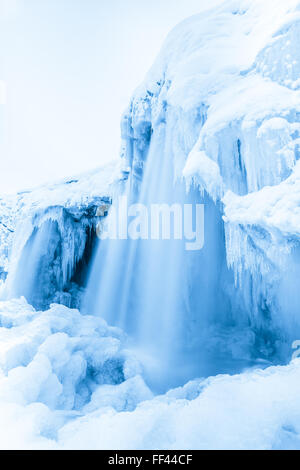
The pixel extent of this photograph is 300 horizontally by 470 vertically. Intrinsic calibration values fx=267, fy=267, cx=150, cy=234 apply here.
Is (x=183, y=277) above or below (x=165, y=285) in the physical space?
above

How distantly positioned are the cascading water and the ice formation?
0.15 feet

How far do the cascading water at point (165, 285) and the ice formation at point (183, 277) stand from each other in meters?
0.05

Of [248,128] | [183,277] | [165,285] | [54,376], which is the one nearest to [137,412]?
[54,376]

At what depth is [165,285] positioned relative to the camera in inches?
345

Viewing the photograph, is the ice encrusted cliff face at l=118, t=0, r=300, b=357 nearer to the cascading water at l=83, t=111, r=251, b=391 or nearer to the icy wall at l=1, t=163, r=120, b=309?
the cascading water at l=83, t=111, r=251, b=391

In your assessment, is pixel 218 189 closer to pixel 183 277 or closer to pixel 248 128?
pixel 248 128

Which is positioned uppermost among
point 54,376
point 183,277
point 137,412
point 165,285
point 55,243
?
point 55,243

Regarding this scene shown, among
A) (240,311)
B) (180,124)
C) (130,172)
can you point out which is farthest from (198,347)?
(180,124)

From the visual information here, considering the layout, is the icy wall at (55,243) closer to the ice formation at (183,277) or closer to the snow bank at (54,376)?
the ice formation at (183,277)

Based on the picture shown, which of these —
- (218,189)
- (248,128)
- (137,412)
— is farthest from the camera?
(218,189)

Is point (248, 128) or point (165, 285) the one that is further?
point (165, 285)

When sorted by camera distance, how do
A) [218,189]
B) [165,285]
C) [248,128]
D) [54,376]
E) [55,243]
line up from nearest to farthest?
[54,376] < [248,128] < [218,189] < [165,285] < [55,243]

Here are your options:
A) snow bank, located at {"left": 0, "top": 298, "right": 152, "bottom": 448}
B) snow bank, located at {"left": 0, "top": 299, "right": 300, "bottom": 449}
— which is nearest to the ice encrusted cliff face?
snow bank, located at {"left": 0, "top": 299, "right": 300, "bottom": 449}

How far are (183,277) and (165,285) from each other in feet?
2.65
